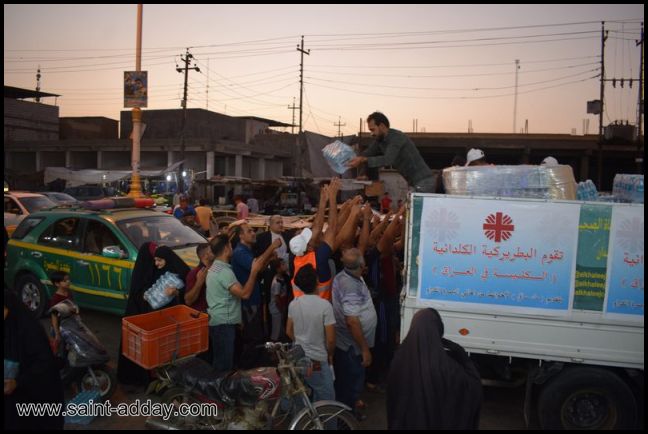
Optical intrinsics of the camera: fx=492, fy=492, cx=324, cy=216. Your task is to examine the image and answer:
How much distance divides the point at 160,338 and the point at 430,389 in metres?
2.56

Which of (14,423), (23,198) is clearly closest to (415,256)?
(14,423)

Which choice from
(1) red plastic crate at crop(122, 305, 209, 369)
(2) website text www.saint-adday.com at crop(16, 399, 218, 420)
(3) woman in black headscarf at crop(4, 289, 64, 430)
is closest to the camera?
(3) woman in black headscarf at crop(4, 289, 64, 430)

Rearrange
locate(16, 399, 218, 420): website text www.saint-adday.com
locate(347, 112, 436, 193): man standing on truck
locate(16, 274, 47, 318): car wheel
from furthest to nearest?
locate(16, 274, 47, 318): car wheel, locate(347, 112, 436, 193): man standing on truck, locate(16, 399, 218, 420): website text www.saint-adday.com

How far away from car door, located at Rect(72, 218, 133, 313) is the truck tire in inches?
219

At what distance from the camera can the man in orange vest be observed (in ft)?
16.0

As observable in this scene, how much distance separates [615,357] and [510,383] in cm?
97

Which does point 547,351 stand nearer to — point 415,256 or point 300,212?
point 415,256

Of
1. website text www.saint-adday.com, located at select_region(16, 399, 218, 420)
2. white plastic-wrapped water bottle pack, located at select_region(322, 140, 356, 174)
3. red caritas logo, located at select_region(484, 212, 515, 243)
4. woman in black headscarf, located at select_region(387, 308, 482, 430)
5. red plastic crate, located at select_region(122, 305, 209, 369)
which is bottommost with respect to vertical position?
website text www.saint-adday.com, located at select_region(16, 399, 218, 420)

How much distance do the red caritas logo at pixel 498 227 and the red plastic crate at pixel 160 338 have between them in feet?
9.21

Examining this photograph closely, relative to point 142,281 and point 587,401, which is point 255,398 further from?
point 587,401

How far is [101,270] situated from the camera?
738 centimetres

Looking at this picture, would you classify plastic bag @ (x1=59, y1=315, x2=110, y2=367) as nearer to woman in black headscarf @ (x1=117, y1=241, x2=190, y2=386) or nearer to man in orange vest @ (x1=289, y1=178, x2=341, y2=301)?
woman in black headscarf @ (x1=117, y1=241, x2=190, y2=386)

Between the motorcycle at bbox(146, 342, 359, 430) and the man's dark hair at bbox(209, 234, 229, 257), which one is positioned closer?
the motorcycle at bbox(146, 342, 359, 430)

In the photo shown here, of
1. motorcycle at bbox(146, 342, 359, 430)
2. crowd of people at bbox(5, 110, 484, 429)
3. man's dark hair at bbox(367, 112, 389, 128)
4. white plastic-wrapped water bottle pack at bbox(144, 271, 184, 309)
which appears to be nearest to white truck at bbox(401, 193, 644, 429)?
crowd of people at bbox(5, 110, 484, 429)
